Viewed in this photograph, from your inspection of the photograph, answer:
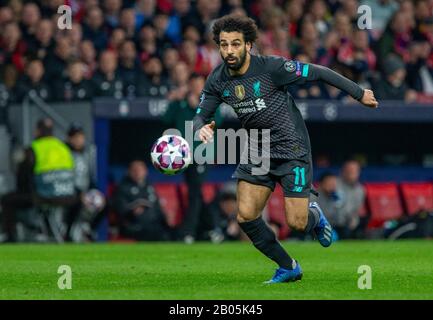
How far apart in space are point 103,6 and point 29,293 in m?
9.83

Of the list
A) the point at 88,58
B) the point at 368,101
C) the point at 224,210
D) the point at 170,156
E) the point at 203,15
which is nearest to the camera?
the point at 368,101

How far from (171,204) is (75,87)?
213 centimetres

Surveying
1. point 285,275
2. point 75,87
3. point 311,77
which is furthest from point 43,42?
point 285,275

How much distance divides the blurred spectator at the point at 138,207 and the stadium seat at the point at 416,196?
3.77 metres

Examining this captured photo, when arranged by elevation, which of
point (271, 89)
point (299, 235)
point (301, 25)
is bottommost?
point (299, 235)

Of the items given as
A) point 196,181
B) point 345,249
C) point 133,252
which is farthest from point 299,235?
point 133,252

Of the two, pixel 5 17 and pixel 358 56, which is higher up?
pixel 5 17

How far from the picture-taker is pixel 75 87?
16.5 meters

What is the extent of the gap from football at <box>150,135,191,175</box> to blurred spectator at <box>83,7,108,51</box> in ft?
23.6

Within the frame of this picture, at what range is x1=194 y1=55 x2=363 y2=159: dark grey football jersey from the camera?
9469 mm

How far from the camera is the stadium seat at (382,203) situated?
59.0 ft

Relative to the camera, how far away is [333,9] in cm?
2003

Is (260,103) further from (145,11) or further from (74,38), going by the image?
(145,11)
